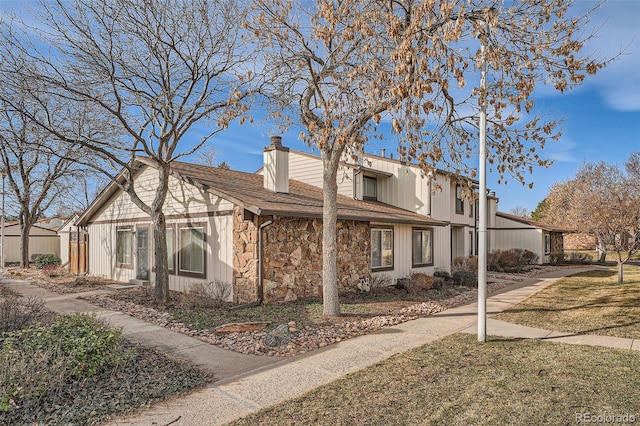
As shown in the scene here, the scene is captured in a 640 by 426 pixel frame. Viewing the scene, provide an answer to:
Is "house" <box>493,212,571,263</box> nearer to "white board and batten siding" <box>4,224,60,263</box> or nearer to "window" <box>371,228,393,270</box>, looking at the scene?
"window" <box>371,228,393,270</box>

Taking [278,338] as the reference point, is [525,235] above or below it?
above

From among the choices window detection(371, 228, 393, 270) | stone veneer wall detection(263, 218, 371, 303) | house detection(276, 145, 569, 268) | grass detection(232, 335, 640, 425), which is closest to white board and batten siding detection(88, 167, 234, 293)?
stone veneer wall detection(263, 218, 371, 303)

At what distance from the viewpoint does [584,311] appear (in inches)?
364

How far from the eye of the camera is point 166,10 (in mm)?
9398

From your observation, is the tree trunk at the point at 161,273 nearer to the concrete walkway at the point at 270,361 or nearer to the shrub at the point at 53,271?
the concrete walkway at the point at 270,361

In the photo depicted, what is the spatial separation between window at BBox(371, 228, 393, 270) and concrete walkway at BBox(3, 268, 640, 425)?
4088 millimetres

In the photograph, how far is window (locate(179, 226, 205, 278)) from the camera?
10.9 meters

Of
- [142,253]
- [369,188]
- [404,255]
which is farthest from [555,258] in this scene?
[142,253]

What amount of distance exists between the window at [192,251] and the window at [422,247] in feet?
27.0

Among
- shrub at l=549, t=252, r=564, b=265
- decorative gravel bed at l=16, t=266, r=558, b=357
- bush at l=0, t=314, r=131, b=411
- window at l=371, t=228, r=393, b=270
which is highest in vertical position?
window at l=371, t=228, r=393, b=270

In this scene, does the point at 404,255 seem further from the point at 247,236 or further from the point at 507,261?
the point at 507,261

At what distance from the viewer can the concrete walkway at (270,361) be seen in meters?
4.03

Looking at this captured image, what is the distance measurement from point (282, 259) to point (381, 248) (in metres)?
4.71

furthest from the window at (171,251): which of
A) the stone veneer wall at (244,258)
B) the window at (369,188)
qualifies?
the window at (369,188)
